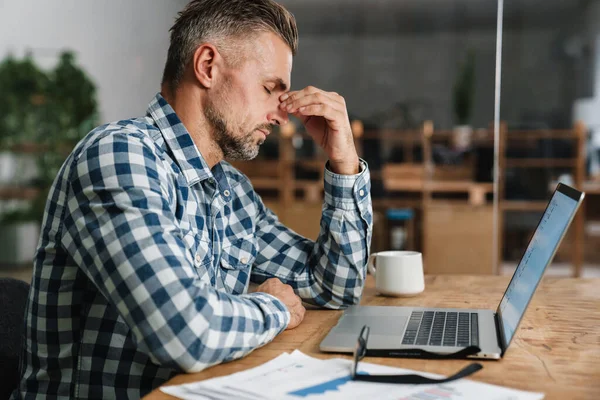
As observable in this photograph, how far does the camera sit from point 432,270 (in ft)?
12.2

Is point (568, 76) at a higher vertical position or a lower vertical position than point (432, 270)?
higher

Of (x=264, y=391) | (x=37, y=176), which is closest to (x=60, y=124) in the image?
(x=37, y=176)

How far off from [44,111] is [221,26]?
281 centimetres

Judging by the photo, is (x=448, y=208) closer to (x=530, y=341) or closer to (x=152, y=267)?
(x=530, y=341)

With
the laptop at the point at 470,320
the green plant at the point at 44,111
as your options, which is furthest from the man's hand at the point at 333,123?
the green plant at the point at 44,111

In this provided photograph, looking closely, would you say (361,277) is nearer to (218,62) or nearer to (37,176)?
(218,62)

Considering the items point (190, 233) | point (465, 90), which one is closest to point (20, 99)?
point (465, 90)

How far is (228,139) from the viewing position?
140cm

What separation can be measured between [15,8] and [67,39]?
0.31 m

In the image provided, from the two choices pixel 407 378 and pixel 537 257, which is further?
pixel 537 257

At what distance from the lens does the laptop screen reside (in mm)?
1022

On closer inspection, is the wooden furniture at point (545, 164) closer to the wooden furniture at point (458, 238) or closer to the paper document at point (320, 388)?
the wooden furniture at point (458, 238)

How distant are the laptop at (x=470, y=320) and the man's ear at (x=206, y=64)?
0.52 m

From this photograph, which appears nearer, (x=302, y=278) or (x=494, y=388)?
(x=494, y=388)
